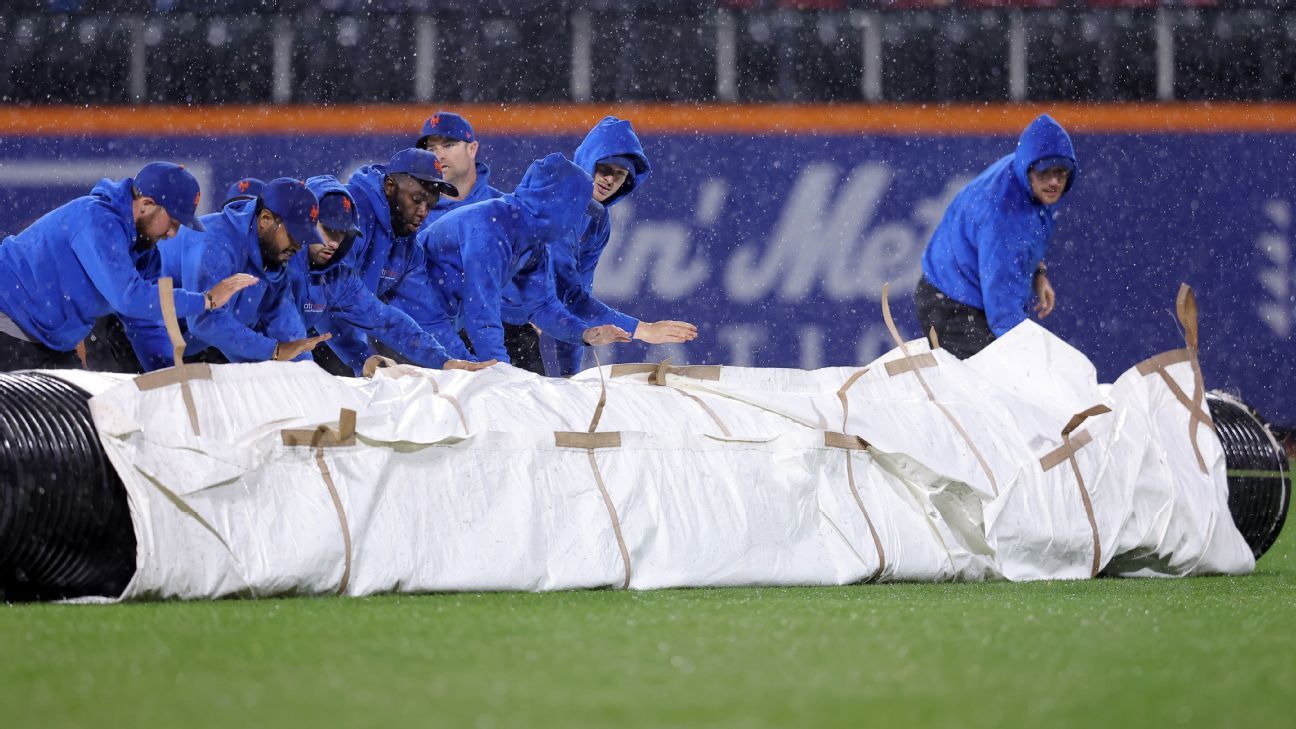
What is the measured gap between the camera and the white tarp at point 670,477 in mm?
4195

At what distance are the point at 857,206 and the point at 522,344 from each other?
13.5 ft

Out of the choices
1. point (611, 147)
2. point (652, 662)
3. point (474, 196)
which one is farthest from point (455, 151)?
point (652, 662)

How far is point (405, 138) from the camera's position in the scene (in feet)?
34.8

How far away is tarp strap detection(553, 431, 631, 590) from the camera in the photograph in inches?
179

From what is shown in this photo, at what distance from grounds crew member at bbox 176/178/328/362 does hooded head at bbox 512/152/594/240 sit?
1.13 metres

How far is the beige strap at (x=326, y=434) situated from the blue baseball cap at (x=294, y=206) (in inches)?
48.6

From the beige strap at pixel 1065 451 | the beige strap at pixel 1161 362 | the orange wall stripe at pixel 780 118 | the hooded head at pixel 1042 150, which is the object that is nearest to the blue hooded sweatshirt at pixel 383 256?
the hooded head at pixel 1042 150

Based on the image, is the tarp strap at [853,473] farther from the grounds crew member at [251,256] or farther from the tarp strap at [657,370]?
the grounds crew member at [251,256]

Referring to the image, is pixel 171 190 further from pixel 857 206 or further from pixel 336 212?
pixel 857 206

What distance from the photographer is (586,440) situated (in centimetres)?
469

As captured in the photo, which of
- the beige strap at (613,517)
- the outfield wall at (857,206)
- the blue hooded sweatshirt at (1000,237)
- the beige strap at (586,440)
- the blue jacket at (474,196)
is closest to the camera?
the beige strap at (613,517)

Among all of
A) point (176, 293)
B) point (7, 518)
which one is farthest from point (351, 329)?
point (7, 518)

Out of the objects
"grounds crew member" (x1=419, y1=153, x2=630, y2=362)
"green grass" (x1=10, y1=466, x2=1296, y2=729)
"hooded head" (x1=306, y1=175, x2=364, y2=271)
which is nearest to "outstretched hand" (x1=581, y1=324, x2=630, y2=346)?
"grounds crew member" (x1=419, y1=153, x2=630, y2=362)

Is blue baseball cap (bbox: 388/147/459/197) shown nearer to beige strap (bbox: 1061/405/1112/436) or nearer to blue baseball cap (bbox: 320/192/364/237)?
blue baseball cap (bbox: 320/192/364/237)
